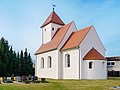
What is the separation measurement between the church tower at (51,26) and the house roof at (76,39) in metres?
6.44

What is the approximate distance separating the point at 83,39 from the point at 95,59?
3.44m

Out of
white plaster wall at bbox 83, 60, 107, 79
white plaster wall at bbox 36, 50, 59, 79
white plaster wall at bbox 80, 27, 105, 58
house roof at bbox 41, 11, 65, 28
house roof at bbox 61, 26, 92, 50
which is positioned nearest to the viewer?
white plaster wall at bbox 83, 60, 107, 79

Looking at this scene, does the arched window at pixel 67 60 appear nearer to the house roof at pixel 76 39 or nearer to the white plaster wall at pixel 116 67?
the house roof at pixel 76 39

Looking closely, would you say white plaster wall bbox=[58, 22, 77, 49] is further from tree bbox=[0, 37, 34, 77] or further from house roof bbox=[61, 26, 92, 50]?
tree bbox=[0, 37, 34, 77]

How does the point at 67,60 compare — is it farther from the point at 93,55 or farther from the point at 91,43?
the point at 93,55

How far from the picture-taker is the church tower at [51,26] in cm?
4388

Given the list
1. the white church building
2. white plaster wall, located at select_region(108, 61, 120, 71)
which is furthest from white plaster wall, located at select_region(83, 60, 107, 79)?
white plaster wall, located at select_region(108, 61, 120, 71)

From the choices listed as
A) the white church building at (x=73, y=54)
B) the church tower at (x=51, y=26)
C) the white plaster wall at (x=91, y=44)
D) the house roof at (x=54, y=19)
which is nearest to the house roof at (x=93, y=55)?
the white church building at (x=73, y=54)

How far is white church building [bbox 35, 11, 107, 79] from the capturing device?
3384 centimetres

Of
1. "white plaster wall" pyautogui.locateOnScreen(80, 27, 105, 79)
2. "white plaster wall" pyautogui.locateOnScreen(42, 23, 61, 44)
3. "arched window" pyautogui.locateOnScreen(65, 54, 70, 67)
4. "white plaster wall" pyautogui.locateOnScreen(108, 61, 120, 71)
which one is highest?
"white plaster wall" pyautogui.locateOnScreen(42, 23, 61, 44)

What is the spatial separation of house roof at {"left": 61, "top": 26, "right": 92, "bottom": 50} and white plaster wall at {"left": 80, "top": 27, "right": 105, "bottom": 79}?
515 millimetres

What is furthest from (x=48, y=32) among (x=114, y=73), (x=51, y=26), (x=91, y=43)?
(x=114, y=73)

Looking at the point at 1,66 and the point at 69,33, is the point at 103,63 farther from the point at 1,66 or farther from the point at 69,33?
the point at 1,66

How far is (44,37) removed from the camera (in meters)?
46.9
